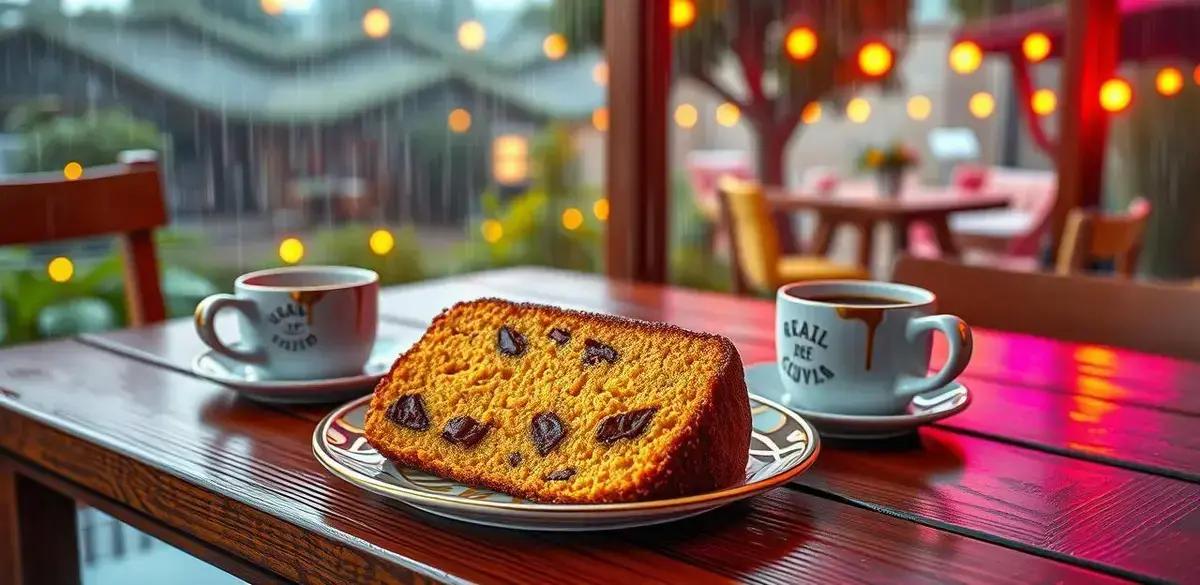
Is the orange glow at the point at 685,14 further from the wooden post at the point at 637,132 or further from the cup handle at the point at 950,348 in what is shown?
the cup handle at the point at 950,348

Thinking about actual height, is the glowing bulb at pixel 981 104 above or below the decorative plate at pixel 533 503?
Result: above

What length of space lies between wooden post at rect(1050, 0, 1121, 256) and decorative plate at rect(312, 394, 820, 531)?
9.81 feet

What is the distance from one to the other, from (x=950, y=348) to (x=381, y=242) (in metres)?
2.62

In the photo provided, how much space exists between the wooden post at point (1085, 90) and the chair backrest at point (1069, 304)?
7.44 ft

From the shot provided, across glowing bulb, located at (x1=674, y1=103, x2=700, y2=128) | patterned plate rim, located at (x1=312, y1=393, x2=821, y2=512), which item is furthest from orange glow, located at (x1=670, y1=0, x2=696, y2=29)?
patterned plate rim, located at (x1=312, y1=393, x2=821, y2=512)

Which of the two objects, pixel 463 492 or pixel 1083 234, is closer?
pixel 463 492

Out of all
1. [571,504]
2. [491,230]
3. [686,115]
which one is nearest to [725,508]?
[571,504]

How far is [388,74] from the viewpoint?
334 cm

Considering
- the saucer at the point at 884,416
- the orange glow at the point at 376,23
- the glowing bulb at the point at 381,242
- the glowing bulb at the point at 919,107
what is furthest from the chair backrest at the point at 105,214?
the glowing bulb at the point at 919,107

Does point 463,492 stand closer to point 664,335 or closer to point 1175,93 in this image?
point 664,335

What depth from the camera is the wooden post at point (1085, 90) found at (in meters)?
3.39

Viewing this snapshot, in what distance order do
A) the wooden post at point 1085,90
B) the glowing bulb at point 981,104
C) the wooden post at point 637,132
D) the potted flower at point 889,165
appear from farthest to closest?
the glowing bulb at point 981,104 < the potted flower at point 889,165 < the wooden post at point 1085,90 < the wooden post at point 637,132

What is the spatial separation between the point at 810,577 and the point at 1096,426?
1.33 feet

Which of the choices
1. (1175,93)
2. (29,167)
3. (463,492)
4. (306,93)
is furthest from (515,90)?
(1175,93)
